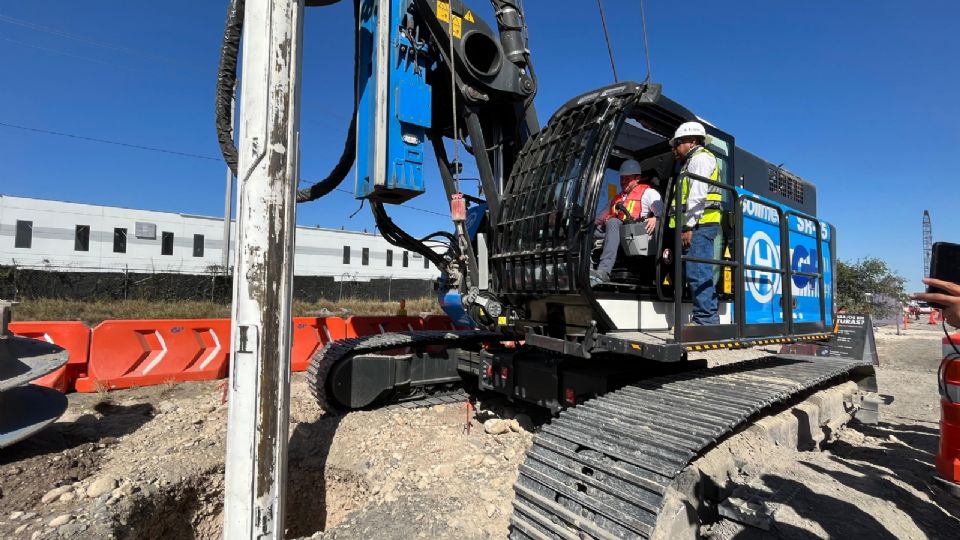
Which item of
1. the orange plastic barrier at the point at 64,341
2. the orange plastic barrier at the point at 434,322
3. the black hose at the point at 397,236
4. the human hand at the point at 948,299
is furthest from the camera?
the orange plastic barrier at the point at 434,322

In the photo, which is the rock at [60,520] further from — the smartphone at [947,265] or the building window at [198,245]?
the building window at [198,245]

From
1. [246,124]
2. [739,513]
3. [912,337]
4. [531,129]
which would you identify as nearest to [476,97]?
[531,129]

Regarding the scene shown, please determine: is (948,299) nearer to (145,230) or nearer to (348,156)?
(348,156)

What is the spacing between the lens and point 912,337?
17.9 m

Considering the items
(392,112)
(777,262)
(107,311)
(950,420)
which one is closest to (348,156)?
(392,112)

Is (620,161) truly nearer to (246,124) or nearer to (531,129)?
(531,129)

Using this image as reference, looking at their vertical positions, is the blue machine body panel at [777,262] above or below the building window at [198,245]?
below

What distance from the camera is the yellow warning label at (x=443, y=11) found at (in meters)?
4.76

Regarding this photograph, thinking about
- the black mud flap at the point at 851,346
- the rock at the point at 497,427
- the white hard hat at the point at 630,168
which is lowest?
the rock at the point at 497,427

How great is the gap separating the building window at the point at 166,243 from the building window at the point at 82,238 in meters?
3.41

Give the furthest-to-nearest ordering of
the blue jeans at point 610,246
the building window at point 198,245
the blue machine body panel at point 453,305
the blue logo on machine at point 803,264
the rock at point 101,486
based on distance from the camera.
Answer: the building window at point 198,245 → the blue machine body panel at point 453,305 → the blue logo on machine at point 803,264 → the blue jeans at point 610,246 → the rock at point 101,486

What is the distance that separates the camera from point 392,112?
4730 mm

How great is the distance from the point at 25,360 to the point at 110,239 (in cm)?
2894

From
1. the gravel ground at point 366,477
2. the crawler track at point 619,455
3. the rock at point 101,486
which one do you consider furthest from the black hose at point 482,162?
the rock at point 101,486
